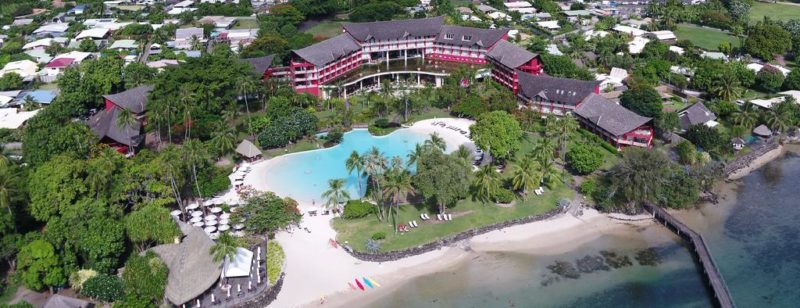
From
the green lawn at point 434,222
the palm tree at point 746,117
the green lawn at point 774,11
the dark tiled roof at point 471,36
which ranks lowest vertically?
the green lawn at point 434,222

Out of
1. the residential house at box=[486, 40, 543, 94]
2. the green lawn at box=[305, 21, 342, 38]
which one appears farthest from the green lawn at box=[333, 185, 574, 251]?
the green lawn at box=[305, 21, 342, 38]

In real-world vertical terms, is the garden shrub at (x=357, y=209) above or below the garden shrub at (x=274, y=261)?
above

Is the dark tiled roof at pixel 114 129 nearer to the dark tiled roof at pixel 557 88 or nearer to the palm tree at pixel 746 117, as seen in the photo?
the dark tiled roof at pixel 557 88

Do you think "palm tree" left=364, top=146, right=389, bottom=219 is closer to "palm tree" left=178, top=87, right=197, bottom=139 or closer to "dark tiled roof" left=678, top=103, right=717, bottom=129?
"palm tree" left=178, top=87, right=197, bottom=139

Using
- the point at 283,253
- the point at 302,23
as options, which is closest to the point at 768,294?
the point at 283,253

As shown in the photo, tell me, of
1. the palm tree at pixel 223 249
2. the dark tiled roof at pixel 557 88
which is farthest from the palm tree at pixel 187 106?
the dark tiled roof at pixel 557 88

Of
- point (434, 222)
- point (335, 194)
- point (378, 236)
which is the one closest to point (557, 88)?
point (434, 222)
